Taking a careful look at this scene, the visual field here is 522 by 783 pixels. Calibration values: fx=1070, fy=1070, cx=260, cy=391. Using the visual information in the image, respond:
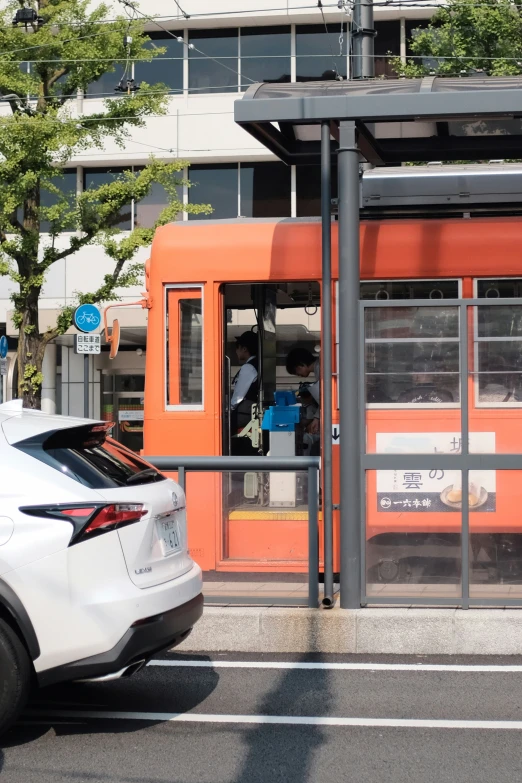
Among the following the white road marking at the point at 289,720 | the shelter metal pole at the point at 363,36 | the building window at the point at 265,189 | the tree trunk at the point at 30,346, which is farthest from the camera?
the building window at the point at 265,189

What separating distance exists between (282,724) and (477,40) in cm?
1500

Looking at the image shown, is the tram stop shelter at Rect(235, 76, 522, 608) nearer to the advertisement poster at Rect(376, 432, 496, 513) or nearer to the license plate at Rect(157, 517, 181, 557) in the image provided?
the advertisement poster at Rect(376, 432, 496, 513)

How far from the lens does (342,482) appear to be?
7395 mm

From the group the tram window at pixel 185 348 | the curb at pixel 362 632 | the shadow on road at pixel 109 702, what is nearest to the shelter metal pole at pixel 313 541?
the curb at pixel 362 632

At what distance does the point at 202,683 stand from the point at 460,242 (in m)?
4.43

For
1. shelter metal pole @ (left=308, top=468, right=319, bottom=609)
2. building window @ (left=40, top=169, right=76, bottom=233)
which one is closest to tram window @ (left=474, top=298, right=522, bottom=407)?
shelter metal pole @ (left=308, top=468, right=319, bottom=609)

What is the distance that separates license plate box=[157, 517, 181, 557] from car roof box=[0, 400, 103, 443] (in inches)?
25.8

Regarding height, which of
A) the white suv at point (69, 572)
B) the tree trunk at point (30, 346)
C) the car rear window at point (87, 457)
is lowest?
the white suv at point (69, 572)

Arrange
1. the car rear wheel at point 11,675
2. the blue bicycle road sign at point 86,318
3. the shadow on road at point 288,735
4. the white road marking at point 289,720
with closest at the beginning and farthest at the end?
the shadow on road at point 288,735 < the car rear wheel at point 11,675 < the white road marking at point 289,720 < the blue bicycle road sign at point 86,318

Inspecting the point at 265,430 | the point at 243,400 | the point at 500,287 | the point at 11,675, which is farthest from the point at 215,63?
the point at 11,675

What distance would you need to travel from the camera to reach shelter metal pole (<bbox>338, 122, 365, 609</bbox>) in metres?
7.35

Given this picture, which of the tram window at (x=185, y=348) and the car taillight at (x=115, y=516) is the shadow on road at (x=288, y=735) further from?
the tram window at (x=185, y=348)

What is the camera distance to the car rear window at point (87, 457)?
5.25 m

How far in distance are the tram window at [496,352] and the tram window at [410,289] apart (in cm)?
148
